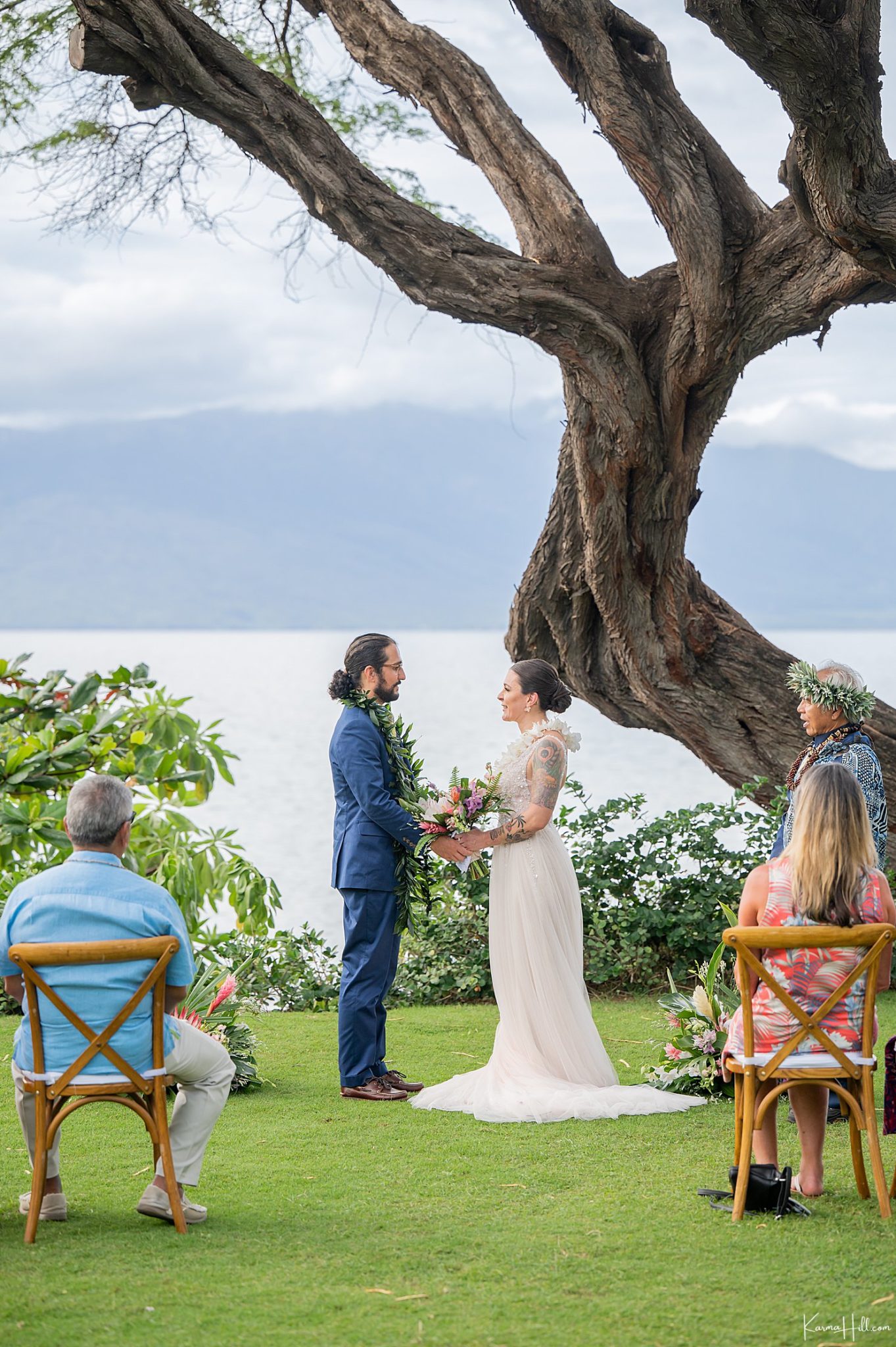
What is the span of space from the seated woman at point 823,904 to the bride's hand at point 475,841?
2.10m

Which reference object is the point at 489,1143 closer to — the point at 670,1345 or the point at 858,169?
the point at 670,1345

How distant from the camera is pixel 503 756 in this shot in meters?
6.56

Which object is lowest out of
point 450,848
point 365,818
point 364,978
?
point 364,978

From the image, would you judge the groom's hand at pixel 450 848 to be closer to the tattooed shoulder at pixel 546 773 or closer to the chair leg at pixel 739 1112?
the tattooed shoulder at pixel 546 773

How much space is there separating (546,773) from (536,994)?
1.03m

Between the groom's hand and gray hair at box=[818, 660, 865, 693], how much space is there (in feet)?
5.94

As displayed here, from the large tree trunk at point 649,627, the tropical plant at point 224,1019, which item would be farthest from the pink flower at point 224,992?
the large tree trunk at point 649,627

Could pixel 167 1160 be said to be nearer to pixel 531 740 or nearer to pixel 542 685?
pixel 531 740

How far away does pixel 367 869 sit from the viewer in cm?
627

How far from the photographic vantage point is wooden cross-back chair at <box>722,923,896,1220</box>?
164 inches

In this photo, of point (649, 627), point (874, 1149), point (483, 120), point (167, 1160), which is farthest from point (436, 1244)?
point (483, 120)


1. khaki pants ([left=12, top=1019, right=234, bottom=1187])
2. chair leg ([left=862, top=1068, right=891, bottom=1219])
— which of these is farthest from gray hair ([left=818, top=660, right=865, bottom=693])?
khaki pants ([left=12, top=1019, right=234, bottom=1187])

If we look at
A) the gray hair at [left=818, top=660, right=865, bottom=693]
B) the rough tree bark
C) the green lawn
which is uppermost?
the rough tree bark

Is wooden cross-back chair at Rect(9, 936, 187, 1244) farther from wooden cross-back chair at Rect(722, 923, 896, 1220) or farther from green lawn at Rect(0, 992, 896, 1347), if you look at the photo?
wooden cross-back chair at Rect(722, 923, 896, 1220)
